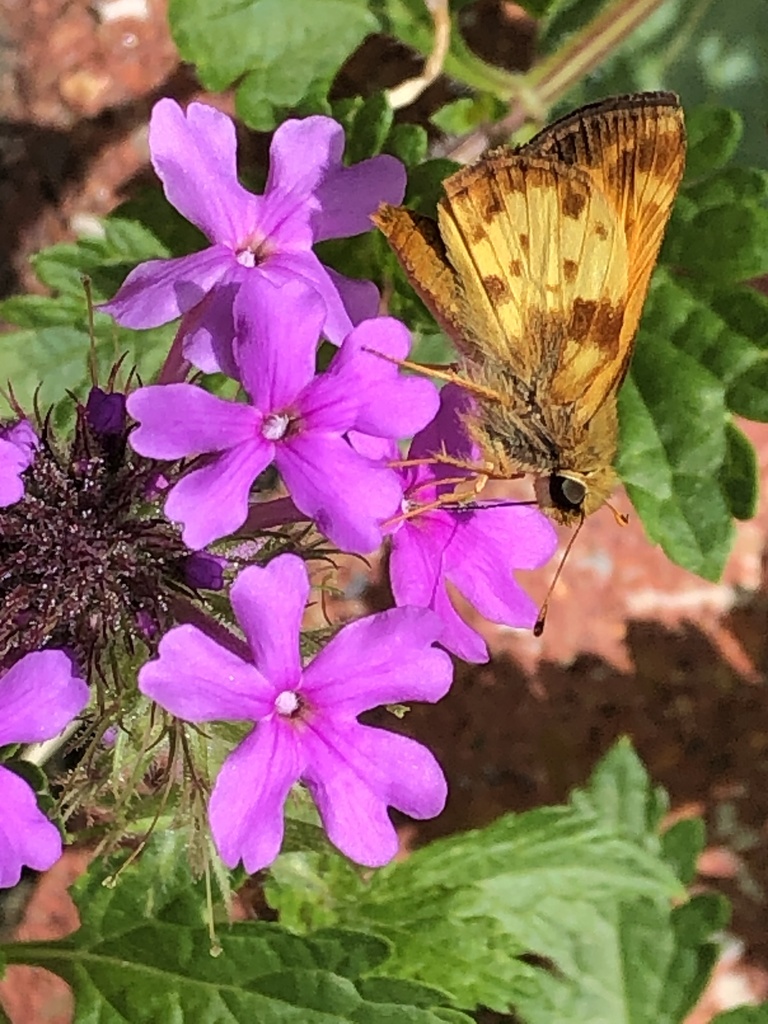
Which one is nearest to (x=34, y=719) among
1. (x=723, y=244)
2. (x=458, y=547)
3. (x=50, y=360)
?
(x=458, y=547)

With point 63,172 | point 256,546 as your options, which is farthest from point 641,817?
point 63,172

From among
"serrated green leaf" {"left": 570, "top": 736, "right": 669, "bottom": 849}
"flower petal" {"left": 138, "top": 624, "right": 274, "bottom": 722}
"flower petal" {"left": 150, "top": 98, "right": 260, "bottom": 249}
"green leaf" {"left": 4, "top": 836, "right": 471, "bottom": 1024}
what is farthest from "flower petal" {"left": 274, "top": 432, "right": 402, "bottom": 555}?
"serrated green leaf" {"left": 570, "top": 736, "right": 669, "bottom": 849}

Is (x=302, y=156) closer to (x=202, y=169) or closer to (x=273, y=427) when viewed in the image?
(x=202, y=169)

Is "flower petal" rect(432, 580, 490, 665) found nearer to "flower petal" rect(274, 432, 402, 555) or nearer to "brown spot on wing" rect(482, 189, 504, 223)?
"flower petal" rect(274, 432, 402, 555)

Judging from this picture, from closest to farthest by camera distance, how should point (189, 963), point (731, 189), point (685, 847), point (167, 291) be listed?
point (167, 291)
point (189, 963)
point (731, 189)
point (685, 847)

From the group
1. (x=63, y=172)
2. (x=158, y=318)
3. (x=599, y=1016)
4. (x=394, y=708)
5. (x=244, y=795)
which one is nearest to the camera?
(x=244, y=795)

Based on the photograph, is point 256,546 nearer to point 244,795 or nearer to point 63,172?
point 244,795

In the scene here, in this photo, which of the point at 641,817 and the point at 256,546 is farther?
the point at 641,817
